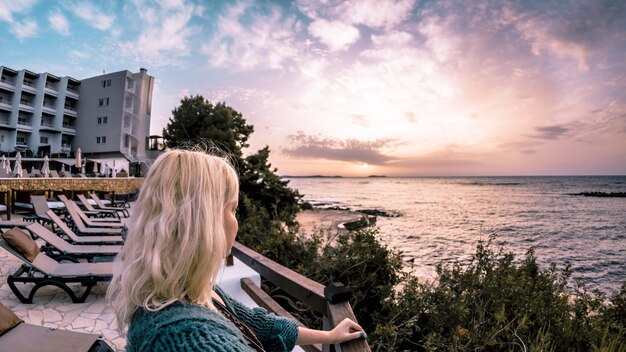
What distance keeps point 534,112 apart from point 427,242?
15.9 m

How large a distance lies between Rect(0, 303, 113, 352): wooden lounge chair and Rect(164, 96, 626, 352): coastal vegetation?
5.60 feet

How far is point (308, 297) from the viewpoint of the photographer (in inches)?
77.9

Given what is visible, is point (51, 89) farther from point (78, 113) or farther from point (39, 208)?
point (39, 208)

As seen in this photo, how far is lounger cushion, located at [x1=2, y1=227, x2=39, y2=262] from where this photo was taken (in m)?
4.07

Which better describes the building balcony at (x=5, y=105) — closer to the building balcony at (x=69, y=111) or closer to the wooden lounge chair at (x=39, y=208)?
the building balcony at (x=69, y=111)

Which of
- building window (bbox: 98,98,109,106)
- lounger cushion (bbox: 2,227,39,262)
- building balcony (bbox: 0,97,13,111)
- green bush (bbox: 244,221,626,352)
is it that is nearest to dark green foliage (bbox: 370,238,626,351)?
green bush (bbox: 244,221,626,352)

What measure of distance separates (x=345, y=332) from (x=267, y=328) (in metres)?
0.38

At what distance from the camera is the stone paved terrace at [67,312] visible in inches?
144

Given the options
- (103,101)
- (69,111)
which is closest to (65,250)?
(103,101)

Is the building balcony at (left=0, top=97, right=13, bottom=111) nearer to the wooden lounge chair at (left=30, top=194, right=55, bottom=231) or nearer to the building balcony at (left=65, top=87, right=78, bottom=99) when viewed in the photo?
the building balcony at (left=65, top=87, right=78, bottom=99)

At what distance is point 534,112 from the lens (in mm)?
24594

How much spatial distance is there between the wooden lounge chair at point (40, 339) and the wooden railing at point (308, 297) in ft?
3.87

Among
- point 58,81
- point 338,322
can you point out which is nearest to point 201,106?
point 338,322

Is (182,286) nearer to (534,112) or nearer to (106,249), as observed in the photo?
(106,249)
